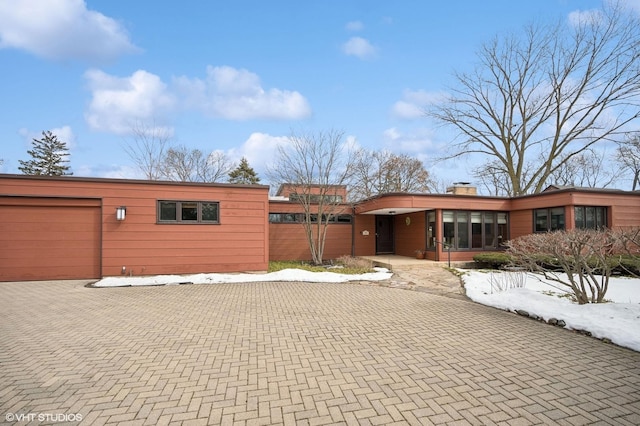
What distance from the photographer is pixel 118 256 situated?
9602mm

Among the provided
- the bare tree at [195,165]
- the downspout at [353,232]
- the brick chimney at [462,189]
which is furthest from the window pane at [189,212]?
the bare tree at [195,165]

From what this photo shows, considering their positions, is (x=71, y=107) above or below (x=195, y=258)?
above

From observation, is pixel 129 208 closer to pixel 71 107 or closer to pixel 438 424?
pixel 71 107

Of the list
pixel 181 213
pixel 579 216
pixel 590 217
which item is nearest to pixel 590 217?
pixel 590 217

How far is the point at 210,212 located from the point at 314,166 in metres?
5.15

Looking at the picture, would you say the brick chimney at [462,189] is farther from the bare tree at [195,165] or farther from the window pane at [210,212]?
the bare tree at [195,165]

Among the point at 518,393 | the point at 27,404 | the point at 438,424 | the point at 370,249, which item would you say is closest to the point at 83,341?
the point at 27,404

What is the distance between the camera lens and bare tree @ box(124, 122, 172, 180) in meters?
19.0

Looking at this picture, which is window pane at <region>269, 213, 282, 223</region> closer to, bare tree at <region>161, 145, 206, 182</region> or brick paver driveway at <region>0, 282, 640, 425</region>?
brick paver driveway at <region>0, 282, 640, 425</region>

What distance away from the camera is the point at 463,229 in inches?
534

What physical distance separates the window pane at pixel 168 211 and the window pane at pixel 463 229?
11305 mm

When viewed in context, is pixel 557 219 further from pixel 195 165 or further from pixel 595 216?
pixel 195 165

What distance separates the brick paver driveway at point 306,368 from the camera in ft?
8.39

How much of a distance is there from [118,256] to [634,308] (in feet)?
40.0
